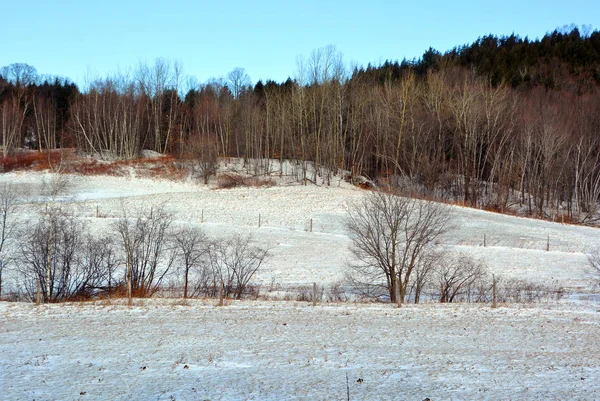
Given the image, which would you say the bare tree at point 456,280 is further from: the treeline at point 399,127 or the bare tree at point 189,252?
the treeline at point 399,127

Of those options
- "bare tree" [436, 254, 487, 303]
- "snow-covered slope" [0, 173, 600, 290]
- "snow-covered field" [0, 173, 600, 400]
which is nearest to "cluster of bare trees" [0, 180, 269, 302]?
"snow-covered field" [0, 173, 600, 400]

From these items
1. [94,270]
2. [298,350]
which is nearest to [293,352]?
[298,350]

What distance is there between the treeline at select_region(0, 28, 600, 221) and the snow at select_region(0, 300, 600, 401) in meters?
35.1

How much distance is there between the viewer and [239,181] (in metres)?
64.7

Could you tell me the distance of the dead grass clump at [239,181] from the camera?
206ft

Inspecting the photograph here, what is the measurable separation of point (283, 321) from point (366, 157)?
5950cm

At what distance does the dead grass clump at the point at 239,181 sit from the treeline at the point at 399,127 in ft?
12.1

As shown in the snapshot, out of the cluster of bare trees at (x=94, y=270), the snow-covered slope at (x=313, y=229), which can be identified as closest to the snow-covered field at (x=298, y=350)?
the snow-covered slope at (x=313, y=229)

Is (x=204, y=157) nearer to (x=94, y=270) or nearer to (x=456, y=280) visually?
(x=94, y=270)

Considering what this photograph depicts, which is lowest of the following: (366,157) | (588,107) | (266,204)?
(266,204)

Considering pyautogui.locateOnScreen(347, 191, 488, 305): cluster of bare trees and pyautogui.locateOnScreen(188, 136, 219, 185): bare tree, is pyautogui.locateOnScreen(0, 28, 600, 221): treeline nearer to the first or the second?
pyautogui.locateOnScreen(188, 136, 219, 185): bare tree

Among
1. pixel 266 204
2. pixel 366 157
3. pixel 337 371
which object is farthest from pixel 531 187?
pixel 337 371

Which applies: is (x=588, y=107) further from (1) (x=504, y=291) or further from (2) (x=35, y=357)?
(2) (x=35, y=357)

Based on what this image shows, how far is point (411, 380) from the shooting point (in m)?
13.6
